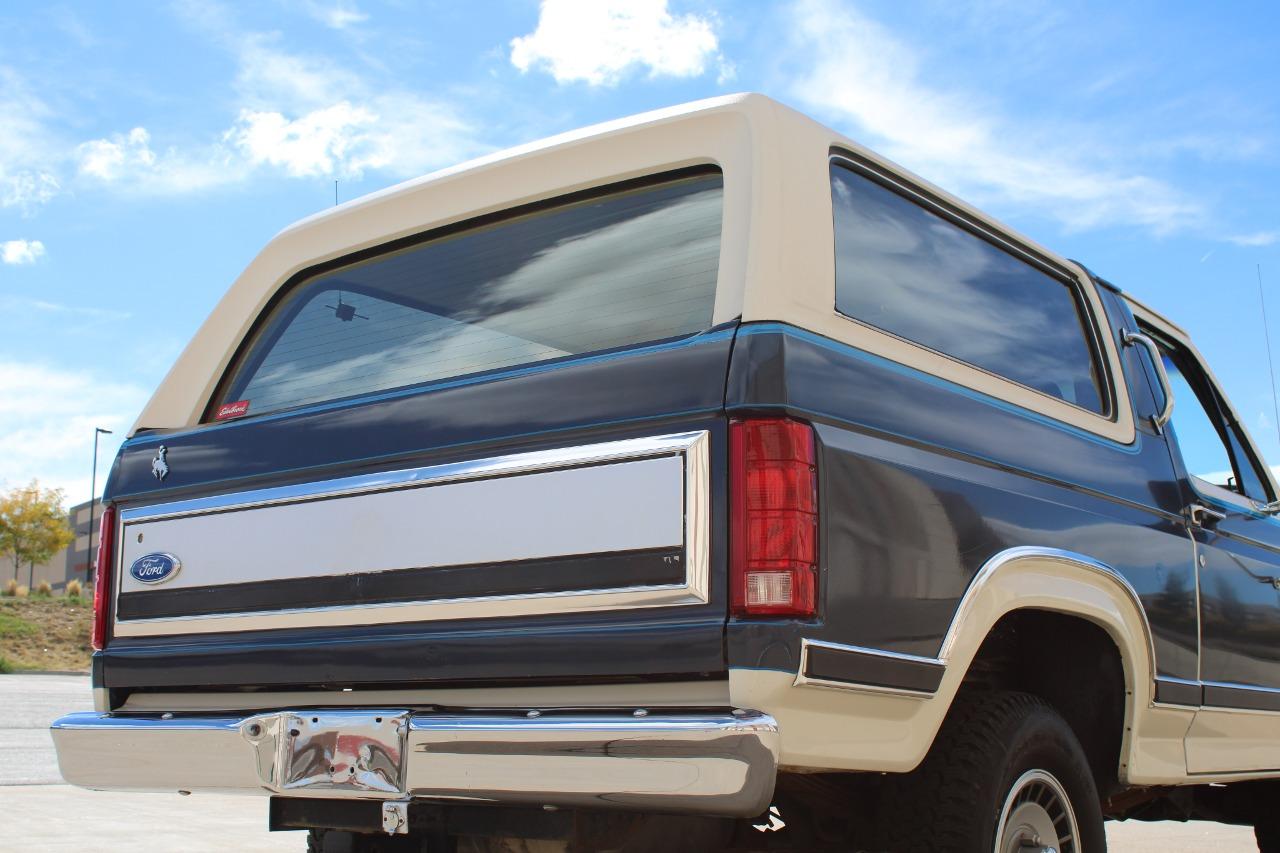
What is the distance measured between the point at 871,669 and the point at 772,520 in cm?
39

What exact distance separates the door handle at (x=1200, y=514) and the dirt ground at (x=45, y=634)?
2521 cm

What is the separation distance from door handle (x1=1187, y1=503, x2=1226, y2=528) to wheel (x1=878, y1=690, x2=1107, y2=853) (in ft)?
3.63

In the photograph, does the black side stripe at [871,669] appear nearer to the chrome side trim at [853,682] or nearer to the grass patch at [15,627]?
the chrome side trim at [853,682]

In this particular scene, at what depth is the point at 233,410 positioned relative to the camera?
12.5 ft

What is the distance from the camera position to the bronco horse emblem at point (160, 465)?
3.56 m

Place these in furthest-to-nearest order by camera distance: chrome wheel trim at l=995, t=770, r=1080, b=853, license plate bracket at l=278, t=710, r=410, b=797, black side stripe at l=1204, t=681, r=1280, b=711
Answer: black side stripe at l=1204, t=681, r=1280, b=711 → chrome wheel trim at l=995, t=770, r=1080, b=853 → license plate bracket at l=278, t=710, r=410, b=797

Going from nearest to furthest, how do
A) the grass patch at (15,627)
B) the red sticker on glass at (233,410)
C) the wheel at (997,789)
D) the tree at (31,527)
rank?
the wheel at (997,789), the red sticker on glass at (233,410), the grass patch at (15,627), the tree at (31,527)

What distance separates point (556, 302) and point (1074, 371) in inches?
65.4

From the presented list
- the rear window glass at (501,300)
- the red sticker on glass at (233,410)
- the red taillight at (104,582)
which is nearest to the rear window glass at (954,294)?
the rear window glass at (501,300)

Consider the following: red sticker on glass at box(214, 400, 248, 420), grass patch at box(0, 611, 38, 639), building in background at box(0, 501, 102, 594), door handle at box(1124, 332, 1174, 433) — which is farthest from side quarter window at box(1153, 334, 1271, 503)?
building in background at box(0, 501, 102, 594)

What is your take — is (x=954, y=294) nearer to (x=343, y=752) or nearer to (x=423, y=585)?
(x=423, y=585)

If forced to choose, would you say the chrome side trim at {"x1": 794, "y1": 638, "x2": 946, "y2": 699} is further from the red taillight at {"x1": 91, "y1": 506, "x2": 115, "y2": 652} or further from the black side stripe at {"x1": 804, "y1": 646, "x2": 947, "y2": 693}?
the red taillight at {"x1": 91, "y1": 506, "x2": 115, "y2": 652}

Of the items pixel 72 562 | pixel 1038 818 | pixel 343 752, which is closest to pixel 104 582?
pixel 343 752

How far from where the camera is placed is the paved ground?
602 cm
